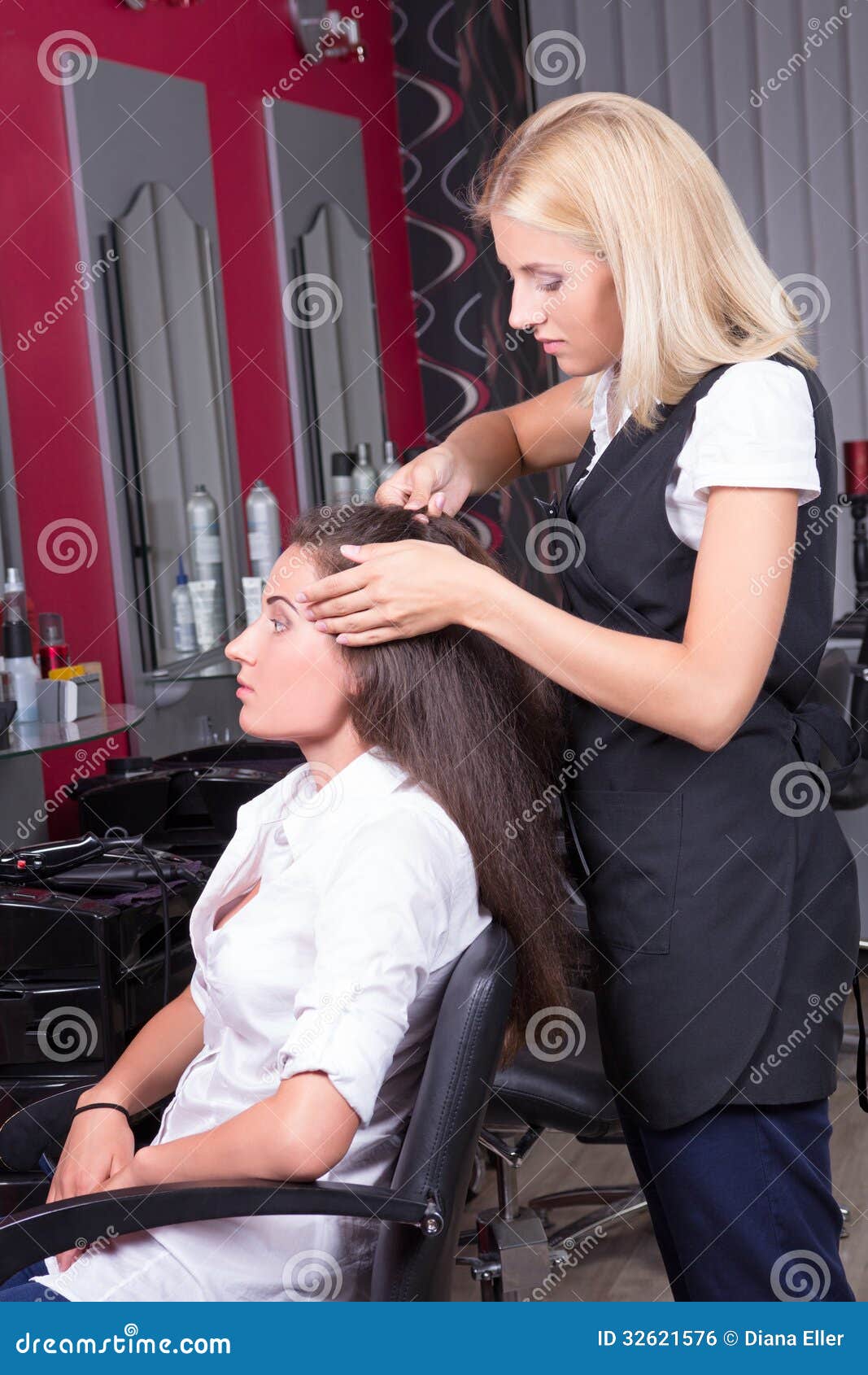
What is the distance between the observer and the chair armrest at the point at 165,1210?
99cm

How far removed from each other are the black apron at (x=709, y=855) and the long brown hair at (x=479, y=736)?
0.09 metres

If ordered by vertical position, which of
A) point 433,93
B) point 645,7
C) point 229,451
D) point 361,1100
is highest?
point 645,7

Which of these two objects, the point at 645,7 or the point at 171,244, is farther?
the point at 645,7

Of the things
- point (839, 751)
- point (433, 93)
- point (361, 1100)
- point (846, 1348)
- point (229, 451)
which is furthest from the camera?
point (433, 93)

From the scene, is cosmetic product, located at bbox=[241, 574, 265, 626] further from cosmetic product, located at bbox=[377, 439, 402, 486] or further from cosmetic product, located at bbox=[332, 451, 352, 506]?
cosmetic product, located at bbox=[377, 439, 402, 486]

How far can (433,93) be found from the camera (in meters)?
3.61

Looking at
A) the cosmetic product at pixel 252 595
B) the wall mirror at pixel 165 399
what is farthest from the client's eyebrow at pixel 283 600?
the cosmetic product at pixel 252 595

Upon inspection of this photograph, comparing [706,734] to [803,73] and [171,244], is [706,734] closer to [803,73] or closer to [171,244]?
[171,244]

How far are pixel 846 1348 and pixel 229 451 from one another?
2322mm

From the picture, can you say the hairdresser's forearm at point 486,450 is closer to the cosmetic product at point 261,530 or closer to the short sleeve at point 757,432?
the short sleeve at point 757,432

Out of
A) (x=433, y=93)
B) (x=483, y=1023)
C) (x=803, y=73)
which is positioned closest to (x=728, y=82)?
(x=803, y=73)

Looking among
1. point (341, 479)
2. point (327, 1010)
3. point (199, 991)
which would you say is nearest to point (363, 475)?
point (341, 479)

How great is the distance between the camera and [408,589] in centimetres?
103

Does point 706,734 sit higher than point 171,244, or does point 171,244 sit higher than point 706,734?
point 171,244
